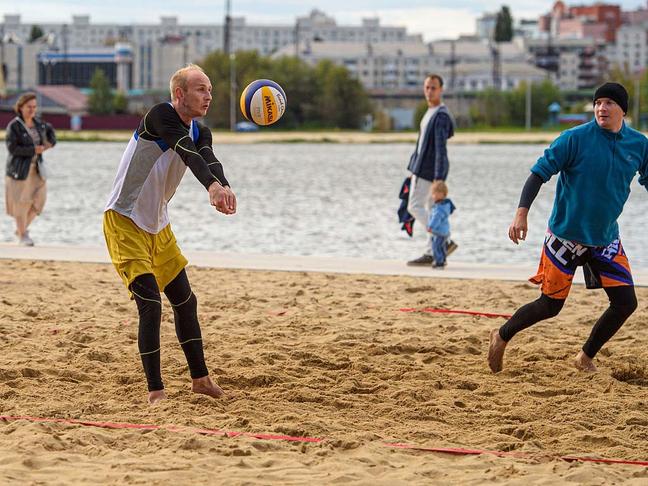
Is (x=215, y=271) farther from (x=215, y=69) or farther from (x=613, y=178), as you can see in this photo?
(x=215, y=69)

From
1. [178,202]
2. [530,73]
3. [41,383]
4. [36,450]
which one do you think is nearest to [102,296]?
[41,383]

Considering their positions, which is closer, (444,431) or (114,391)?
(444,431)

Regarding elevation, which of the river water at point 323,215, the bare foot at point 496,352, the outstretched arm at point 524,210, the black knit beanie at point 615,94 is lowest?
the river water at point 323,215

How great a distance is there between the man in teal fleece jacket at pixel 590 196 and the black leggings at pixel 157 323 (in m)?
1.93

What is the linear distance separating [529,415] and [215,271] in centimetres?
634

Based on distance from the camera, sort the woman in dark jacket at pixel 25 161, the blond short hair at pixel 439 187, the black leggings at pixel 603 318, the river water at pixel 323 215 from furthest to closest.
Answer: the river water at pixel 323 215
the woman in dark jacket at pixel 25 161
the blond short hair at pixel 439 187
the black leggings at pixel 603 318

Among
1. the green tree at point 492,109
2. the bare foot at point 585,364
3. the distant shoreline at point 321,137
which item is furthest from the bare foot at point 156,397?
the green tree at point 492,109

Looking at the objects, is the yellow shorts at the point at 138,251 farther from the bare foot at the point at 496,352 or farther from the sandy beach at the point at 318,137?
the sandy beach at the point at 318,137

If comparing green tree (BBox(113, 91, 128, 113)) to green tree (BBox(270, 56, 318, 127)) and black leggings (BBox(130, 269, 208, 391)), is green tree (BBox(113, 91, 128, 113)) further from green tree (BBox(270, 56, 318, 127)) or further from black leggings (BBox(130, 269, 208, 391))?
black leggings (BBox(130, 269, 208, 391))

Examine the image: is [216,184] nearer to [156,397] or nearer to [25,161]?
[156,397]

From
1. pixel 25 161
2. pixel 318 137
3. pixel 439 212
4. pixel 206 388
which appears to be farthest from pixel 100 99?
pixel 206 388

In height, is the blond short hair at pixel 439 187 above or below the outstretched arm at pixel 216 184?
below

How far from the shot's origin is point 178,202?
99.3 ft

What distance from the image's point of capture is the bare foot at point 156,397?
22.0 feet
